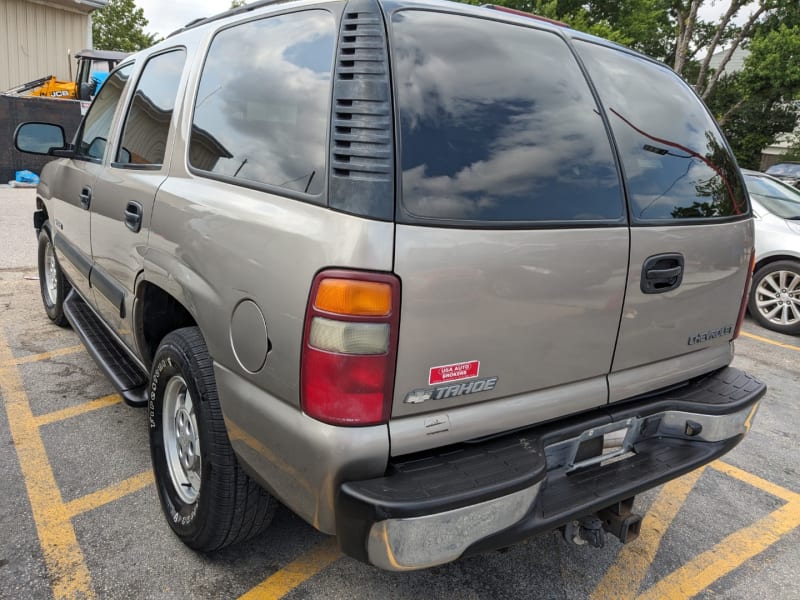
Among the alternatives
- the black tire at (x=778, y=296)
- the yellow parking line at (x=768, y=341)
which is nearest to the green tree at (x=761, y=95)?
the black tire at (x=778, y=296)

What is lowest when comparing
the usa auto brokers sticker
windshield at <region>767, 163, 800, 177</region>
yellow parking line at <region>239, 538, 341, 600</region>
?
yellow parking line at <region>239, 538, 341, 600</region>

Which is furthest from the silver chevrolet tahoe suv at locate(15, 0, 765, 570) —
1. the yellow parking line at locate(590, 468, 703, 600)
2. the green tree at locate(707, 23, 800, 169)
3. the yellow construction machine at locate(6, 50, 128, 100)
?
the green tree at locate(707, 23, 800, 169)

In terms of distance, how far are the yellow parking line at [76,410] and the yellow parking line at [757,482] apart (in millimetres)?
3587

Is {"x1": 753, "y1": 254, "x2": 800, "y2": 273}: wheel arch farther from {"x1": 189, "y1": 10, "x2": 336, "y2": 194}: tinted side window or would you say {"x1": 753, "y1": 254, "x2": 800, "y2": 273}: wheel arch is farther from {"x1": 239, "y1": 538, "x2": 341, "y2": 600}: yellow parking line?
{"x1": 189, "y1": 10, "x2": 336, "y2": 194}: tinted side window

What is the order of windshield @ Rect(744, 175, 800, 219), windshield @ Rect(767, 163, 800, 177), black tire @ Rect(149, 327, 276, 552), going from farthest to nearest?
1. windshield @ Rect(767, 163, 800, 177)
2. windshield @ Rect(744, 175, 800, 219)
3. black tire @ Rect(149, 327, 276, 552)

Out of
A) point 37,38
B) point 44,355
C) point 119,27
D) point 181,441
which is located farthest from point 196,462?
point 119,27

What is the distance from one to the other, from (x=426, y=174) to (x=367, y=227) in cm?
24

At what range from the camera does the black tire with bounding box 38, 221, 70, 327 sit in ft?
15.2

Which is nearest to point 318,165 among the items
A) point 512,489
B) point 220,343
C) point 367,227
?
point 367,227

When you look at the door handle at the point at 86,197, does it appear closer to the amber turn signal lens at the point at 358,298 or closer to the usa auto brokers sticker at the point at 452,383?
the amber turn signal lens at the point at 358,298

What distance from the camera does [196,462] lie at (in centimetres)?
238

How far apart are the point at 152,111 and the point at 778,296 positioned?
6.32 m

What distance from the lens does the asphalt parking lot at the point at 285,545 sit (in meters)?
2.29

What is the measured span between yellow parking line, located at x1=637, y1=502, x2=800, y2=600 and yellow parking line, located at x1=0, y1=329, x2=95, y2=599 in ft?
7.02
